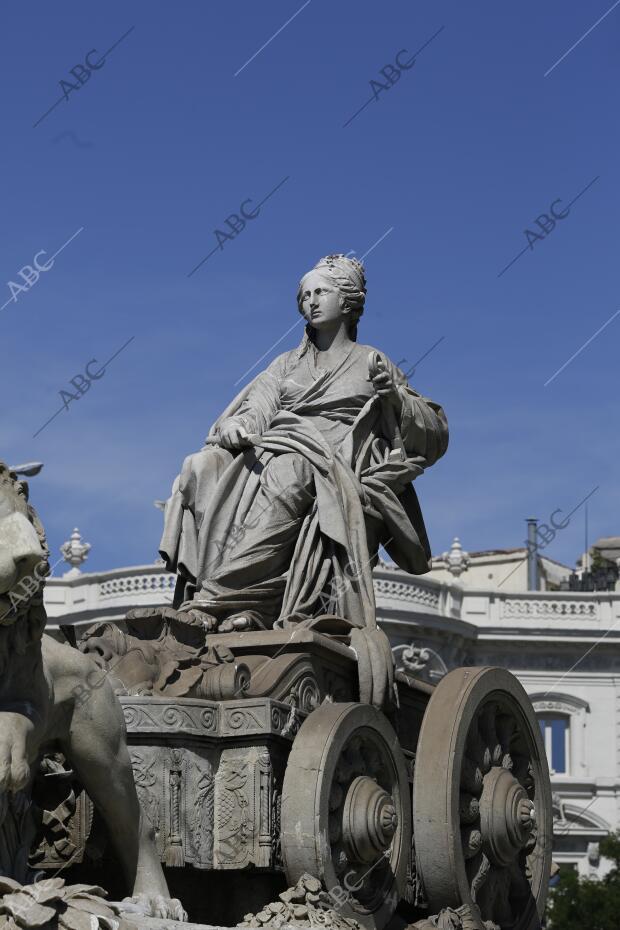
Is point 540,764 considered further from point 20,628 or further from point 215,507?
point 20,628

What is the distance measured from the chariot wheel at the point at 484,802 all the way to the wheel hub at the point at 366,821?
332 mm

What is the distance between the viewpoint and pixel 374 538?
12500 millimetres

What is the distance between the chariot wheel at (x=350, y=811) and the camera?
10195 millimetres

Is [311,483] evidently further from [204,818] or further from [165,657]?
[204,818]

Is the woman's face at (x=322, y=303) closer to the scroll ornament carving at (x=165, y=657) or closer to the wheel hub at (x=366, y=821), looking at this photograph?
the scroll ornament carving at (x=165, y=657)

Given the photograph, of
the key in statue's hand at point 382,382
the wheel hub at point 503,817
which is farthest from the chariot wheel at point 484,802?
the key in statue's hand at point 382,382

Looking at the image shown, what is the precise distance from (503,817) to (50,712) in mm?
3283

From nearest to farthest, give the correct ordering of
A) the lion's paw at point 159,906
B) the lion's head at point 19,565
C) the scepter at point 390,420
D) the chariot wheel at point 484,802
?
→ the lion's head at point 19,565 < the lion's paw at point 159,906 < the chariot wheel at point 484,802 < the scepter at point 390,420

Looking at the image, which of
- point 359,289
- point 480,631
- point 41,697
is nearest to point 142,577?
point 480,631

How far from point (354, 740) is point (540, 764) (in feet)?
6.51

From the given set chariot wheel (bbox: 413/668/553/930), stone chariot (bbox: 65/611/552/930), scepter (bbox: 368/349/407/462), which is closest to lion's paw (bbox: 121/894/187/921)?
stone chariot (bbox: 65/611/552/930)

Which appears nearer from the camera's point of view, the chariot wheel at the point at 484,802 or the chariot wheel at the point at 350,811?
the chariot wheel at the point at 350,811

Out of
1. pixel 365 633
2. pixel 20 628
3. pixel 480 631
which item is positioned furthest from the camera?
pixel 480 631

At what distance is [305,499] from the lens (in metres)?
12.0
